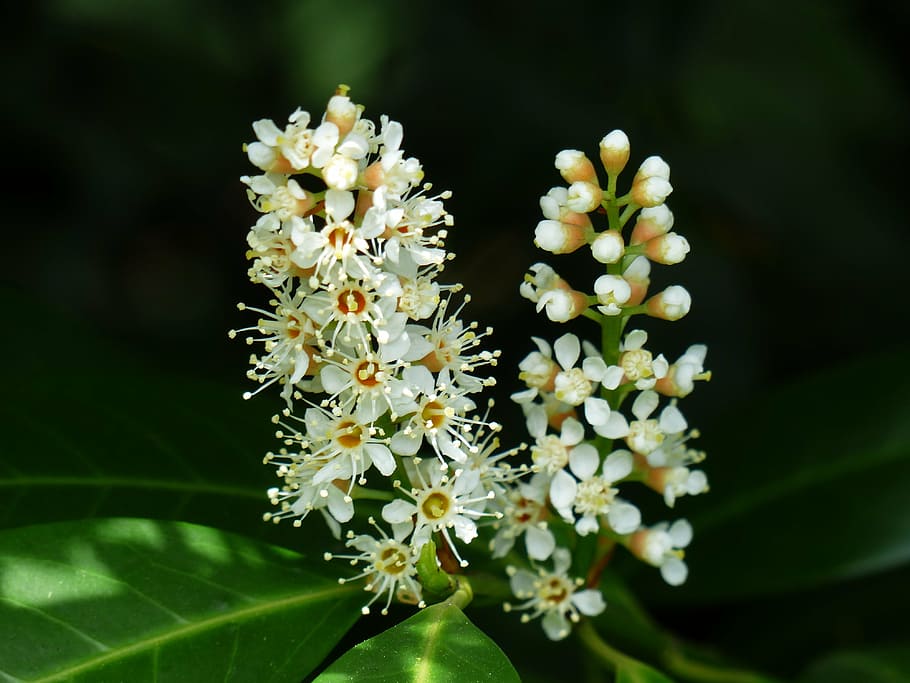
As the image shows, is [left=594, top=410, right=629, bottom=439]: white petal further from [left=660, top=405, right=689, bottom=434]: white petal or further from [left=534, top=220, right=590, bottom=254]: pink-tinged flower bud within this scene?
[left=534, top=220, right=590, bottom=254]: pink-tinged flower bud

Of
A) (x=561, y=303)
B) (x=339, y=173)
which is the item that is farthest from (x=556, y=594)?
(x=339, y=173)

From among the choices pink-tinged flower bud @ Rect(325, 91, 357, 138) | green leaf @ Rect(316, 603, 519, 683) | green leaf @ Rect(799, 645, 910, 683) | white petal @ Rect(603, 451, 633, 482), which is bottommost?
green leaf @ Rect(316, 603, 519, 683)

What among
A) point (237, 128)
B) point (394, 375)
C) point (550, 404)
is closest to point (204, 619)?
point (394, 375)

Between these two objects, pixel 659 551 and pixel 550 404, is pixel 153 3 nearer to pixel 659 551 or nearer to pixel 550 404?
pixel 550 404

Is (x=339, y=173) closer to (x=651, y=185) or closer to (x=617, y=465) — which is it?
(x=651, y=185)

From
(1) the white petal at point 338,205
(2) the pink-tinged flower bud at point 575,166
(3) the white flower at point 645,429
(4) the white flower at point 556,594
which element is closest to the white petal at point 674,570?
(4) the white flower at point 556,594

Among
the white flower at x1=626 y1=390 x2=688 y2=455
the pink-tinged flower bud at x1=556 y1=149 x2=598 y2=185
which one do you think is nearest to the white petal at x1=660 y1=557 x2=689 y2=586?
the white flower at x1=626 y1=390 x2=688 y2=455

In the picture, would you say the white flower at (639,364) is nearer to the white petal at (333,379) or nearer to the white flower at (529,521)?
the white flower at (529,521)
